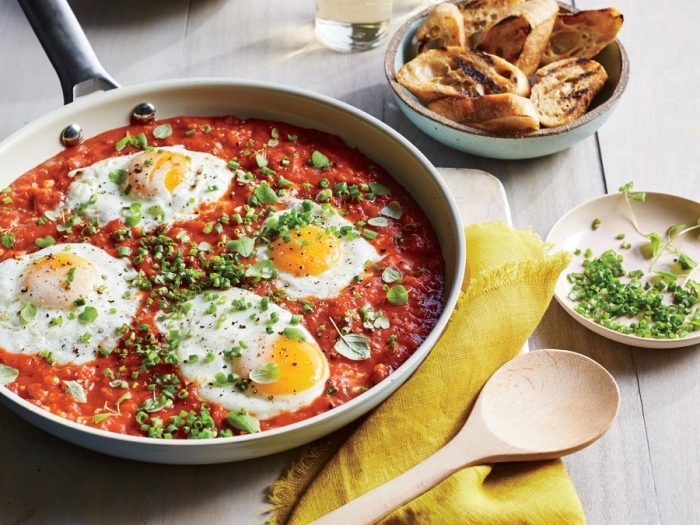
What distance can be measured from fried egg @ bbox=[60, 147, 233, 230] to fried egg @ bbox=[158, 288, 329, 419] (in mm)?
488

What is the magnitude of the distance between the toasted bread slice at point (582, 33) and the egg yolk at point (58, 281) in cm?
240

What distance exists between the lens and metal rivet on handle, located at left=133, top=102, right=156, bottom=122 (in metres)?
3.53

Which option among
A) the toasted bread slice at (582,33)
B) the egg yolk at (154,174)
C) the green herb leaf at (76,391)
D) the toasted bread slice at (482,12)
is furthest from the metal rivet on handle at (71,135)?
the toasted bread slice at (582,33)

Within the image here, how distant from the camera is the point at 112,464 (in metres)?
2.65

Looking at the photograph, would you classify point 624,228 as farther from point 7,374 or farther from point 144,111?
point 7,374

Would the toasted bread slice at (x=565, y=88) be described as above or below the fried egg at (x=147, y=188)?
above

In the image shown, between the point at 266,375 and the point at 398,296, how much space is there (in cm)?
59

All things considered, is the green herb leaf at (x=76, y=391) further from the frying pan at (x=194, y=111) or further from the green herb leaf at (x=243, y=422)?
the frying pan at (x=194, y=111)

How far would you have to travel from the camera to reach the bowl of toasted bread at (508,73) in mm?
3549

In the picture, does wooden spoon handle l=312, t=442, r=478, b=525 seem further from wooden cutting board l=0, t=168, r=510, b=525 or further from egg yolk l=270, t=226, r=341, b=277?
egg yolk l=270, t=226, r=341, b=277

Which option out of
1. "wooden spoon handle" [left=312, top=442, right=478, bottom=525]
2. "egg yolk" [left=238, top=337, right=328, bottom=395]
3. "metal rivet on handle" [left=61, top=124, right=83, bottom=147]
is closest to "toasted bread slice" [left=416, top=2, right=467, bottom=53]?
"metal rivet on handle" [left=61, top=124, right=83, bottom=147]

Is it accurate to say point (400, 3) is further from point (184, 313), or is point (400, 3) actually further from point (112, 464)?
point (112, 464)

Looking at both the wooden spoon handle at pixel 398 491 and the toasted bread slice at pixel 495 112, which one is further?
the toasted bread slice at pixel 495 112

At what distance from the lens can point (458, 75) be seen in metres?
3.74
